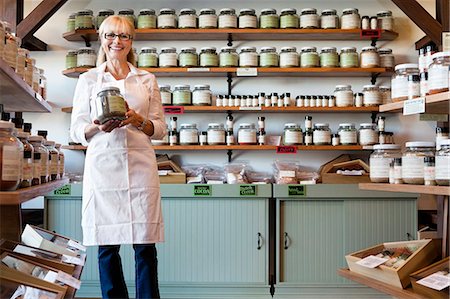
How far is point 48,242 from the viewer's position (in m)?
2.14

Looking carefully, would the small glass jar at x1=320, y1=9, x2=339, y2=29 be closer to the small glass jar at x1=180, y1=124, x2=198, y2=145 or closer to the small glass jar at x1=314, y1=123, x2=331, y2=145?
the small glass jar at x1=314, y1=123, x2=331, y2=145

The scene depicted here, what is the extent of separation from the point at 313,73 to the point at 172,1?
4.16 ft

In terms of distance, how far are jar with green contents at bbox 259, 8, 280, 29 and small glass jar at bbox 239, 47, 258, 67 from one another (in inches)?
8.1

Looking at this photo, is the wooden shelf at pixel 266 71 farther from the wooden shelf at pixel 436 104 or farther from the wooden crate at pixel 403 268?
the wooden crate at pixel 403 268

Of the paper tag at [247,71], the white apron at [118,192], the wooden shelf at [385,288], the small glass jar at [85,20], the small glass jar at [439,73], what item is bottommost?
the wooden shelf at [385,288]

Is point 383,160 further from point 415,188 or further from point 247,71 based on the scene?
point 247,71

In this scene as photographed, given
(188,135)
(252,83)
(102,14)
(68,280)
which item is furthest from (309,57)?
(68,280)

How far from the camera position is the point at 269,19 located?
3.97m

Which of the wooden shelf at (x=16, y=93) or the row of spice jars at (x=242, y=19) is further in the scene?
the row of spice jars at (x=242, y=19)

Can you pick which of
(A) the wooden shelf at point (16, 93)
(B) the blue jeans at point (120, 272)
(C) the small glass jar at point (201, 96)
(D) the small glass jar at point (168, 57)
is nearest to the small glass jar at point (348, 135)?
(C) the small glass jar at point (201, 96)

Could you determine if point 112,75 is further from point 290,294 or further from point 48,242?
point 290,294

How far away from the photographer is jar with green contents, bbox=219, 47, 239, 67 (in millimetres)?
3920

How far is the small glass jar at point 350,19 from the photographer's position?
3.94 m

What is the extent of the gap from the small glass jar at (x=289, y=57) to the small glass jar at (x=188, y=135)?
2.68 ft
